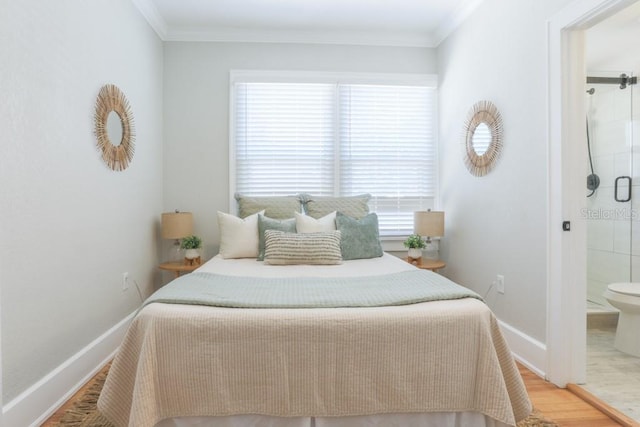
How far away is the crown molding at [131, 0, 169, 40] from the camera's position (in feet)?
9.67

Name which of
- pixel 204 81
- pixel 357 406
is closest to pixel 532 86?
pixel 357 406

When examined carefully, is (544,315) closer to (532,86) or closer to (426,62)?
(532,86)

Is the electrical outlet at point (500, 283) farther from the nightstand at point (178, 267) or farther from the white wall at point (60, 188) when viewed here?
the white wall at point (60, 188)

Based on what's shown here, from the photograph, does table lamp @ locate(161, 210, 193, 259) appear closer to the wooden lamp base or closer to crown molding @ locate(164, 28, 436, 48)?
the wooden lamp base

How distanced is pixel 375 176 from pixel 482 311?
228 centimetres

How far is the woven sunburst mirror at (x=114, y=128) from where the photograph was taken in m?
2.36

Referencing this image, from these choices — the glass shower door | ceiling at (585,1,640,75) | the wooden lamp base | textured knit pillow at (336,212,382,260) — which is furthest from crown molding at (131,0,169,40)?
the glass shower door

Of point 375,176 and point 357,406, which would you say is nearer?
point 357,406

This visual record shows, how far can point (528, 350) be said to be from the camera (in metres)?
2.35

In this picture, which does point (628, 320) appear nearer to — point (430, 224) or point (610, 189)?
point (610, 189)

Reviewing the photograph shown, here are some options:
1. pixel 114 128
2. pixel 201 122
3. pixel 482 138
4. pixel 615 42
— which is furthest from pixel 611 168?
pixel 114 128

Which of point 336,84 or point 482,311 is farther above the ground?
point 336,84

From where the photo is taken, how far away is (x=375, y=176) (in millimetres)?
3699

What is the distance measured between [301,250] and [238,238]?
1.99ft
